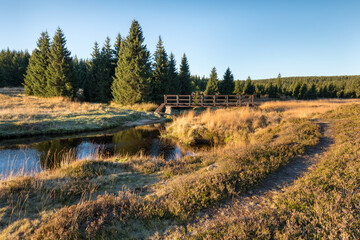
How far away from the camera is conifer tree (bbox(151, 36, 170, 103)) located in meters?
35.0

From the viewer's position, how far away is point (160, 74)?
35250 mm

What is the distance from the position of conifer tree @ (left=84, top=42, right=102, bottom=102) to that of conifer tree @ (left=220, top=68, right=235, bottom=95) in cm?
3111

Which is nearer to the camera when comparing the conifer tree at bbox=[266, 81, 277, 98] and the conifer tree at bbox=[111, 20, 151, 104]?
the conifer tree at bbox=[111, 20, 151, 104]

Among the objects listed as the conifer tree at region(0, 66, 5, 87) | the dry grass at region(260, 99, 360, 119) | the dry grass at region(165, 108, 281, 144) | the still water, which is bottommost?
the still water

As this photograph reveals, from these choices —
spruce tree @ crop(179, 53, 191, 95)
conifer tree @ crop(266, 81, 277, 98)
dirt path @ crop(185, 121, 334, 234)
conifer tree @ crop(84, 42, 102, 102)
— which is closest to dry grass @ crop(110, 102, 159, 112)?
conifer tree @ crop(84, 42, 102, 102)

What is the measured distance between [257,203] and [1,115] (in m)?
21.6

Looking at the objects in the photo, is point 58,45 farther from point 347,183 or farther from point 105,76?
point 347,183

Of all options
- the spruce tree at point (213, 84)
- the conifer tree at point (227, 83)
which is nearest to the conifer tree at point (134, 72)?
the spruce tree at point (213, 84)

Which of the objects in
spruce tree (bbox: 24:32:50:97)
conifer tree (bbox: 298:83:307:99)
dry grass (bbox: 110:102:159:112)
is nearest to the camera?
dry grass (bbox: 110:102:159:112)

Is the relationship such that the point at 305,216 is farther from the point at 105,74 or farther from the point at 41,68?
the point at 41,68

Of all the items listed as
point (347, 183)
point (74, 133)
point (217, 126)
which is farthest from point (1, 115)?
point (347, 183)

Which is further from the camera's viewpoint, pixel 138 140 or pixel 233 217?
pixel 138 140

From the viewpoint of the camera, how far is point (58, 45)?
31859mm

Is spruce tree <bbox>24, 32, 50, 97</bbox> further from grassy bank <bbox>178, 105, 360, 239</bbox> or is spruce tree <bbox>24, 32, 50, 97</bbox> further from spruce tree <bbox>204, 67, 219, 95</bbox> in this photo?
grassy bank <bbox>178, 105, 360, 239</bbox>
